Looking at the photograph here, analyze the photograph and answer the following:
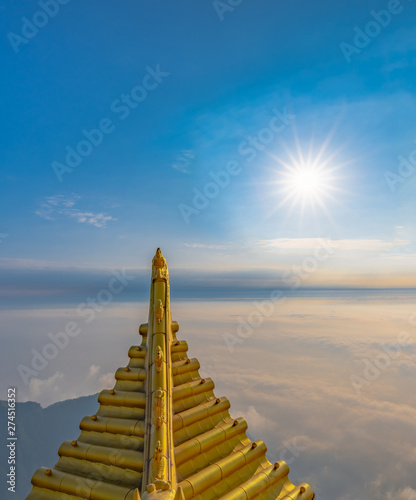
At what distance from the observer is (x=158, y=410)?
21375mm

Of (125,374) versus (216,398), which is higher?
(125,374)

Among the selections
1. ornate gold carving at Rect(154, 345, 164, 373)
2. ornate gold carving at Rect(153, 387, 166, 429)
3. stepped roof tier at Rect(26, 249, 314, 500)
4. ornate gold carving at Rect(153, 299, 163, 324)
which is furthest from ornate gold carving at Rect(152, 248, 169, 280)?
ornate gold carving at Rect(153, 387, 166, 429)

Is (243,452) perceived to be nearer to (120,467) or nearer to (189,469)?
(189,469)

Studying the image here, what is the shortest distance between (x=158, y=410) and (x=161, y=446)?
2.58m

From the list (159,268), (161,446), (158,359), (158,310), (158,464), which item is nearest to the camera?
(158,464)

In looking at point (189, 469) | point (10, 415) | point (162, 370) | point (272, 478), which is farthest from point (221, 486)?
point (10, 415)

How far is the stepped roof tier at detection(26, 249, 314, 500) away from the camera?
19891 mm

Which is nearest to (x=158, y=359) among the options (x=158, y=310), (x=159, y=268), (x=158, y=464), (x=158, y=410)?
(x=158, y=410)

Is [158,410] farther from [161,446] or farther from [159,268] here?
[159,268]

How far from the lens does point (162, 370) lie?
82.4 feet

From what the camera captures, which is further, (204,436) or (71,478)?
(204,436)

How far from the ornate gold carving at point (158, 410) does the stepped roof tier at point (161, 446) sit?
0.06m

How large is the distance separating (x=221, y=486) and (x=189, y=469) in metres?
2.58

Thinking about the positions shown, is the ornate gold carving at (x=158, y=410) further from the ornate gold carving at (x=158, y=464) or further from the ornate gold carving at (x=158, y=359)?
the ornate gold carving at (x=158, y=359)
